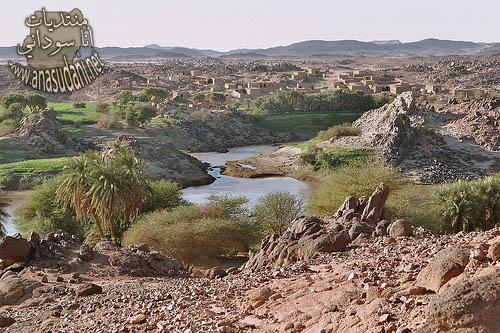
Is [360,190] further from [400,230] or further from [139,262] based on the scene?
[139,262]

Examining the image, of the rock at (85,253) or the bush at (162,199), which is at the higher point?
the rock at (85,253)

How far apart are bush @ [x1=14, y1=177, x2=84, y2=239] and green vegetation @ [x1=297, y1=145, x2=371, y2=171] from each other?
29221 millimetres

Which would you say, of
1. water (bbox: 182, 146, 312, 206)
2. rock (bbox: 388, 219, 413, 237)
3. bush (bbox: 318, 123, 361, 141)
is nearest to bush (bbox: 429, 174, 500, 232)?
rock (bbox: 388, 219, 413, 237)

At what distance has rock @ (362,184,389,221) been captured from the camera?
62.8ft

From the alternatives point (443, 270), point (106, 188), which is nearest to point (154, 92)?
point (106, 188)

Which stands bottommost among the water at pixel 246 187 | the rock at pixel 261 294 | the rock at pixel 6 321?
the water at pixel 246 187

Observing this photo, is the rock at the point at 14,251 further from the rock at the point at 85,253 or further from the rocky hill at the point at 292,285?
the rock at the point at 85,253

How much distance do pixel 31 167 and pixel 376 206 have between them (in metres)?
39.8

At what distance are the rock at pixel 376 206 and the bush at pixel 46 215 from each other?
1691 centimetres

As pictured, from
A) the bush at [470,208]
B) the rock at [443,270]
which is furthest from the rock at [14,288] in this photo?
the bush at [470,208]

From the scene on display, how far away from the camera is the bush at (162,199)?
3128cm

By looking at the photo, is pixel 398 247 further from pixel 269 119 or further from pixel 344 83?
pixel 344 83

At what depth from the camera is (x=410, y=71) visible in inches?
6265

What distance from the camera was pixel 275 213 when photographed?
28562mm
